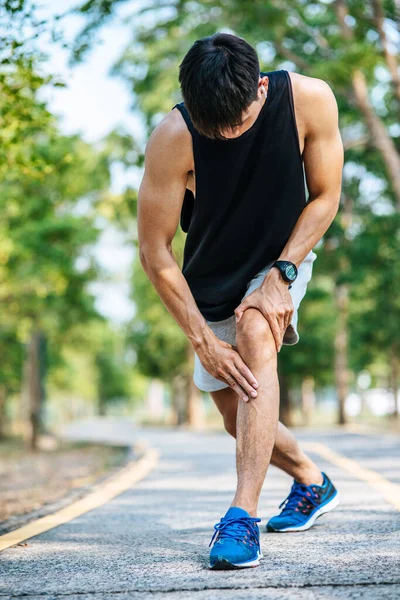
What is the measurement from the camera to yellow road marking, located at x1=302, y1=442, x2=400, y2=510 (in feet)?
17.2

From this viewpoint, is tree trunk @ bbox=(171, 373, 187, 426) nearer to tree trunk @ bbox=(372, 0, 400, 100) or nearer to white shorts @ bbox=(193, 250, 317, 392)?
tree trunk @ bbox=(372, 0, 400, 100)

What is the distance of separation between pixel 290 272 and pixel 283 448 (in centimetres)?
87

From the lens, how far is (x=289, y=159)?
332 cm

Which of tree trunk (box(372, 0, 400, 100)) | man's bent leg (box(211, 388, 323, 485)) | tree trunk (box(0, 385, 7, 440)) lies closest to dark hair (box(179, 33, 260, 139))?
man's bent leg (box(211, 388, 323, 485))

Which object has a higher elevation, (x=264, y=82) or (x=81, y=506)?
(x=264, y=82)

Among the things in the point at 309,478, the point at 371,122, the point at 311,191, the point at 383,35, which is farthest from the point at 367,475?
the point at 371,122

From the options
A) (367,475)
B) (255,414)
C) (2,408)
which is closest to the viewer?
(255,414)

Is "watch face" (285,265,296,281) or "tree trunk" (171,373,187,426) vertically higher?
"watch face" (285,265,296,281)

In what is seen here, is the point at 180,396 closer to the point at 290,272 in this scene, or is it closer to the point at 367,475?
the point at 367,475

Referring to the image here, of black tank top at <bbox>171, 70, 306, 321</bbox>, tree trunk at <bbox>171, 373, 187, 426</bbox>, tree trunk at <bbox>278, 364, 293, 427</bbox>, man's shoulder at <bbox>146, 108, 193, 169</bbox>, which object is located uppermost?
man's shoulder at <bbox>146, 108, 193, 169</bbox>

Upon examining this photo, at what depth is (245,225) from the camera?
11.1 ft

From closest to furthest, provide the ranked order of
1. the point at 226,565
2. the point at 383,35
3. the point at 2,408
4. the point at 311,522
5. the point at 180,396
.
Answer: the point at 226,565
the point at 311,522
the point at 383,35
the point at 2,408
the point at 180,396

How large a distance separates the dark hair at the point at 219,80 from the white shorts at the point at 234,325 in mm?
700

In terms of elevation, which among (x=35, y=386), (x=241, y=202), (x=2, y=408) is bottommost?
(x=2, y=408)
